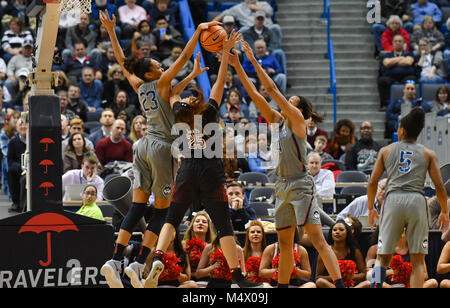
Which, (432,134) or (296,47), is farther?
(296,47)

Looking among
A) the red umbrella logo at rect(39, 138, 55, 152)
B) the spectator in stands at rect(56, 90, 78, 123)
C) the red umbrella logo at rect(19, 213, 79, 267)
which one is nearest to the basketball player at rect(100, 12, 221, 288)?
the red umbrella logo at rect(19, 213, 79, 267)

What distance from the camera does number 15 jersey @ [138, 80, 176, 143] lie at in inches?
332

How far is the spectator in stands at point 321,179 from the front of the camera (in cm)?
1230

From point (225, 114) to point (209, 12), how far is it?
152 inches

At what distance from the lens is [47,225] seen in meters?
7.79

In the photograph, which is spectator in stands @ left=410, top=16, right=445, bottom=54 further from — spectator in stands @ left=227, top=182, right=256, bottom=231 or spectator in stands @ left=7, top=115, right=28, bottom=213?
spectator in stands @ left=7, top=115, right=28, bottom=213

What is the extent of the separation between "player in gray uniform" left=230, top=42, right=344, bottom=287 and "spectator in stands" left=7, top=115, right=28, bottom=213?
5.28 m

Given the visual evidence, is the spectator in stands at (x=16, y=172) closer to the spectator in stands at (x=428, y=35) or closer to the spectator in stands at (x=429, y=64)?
the spectator in stands at (x=429, y=64)

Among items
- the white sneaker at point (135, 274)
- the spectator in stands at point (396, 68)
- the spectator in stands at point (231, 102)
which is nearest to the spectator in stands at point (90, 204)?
the white sneaker at point (135, 274)

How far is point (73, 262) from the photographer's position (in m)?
7.84

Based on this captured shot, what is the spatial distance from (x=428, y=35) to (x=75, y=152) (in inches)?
308
